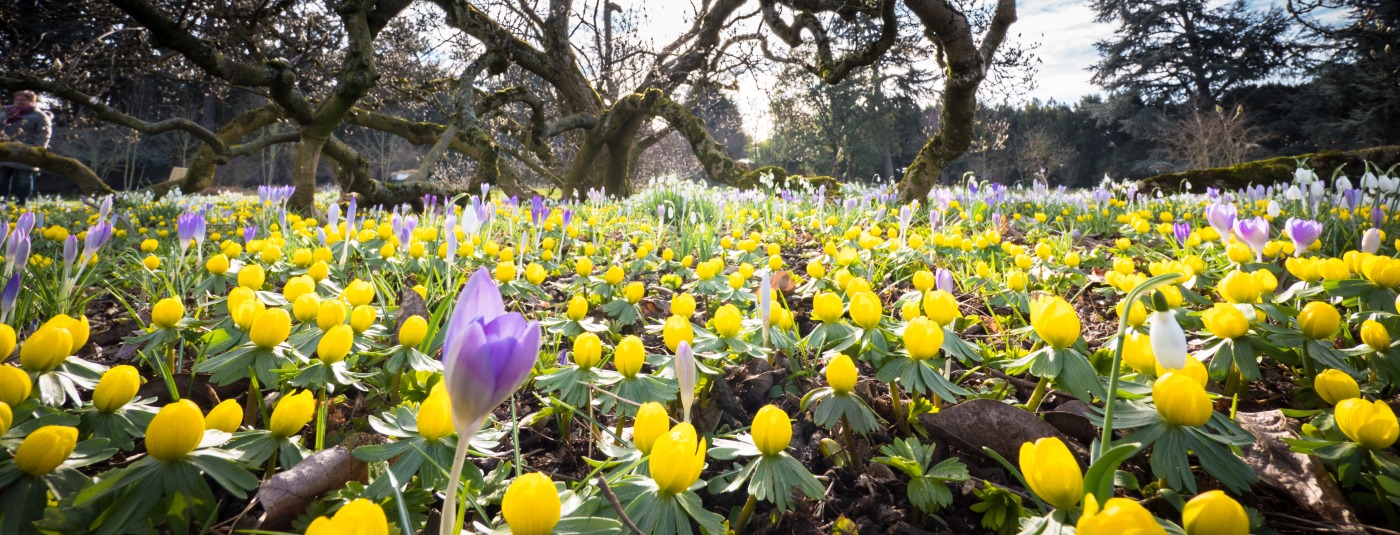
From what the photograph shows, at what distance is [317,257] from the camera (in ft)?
5.89

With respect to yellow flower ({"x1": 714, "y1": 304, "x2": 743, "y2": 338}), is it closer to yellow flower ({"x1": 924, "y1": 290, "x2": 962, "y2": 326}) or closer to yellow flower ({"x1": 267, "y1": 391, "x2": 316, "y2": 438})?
yellow flower ({"x1": 924, "y1": 290, "x2": 962, "y2": 326})

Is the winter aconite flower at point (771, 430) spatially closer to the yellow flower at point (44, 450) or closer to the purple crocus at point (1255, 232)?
the yellow flower at point (44, 450)

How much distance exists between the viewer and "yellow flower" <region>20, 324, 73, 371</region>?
2.88 feet

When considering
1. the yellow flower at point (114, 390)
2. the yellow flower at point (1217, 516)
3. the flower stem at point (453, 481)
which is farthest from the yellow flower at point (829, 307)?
the yellow flower at point (114, 390)

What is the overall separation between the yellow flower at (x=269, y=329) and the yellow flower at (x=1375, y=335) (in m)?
1.96

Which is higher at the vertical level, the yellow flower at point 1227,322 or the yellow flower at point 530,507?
the yellow flower at point 1227,322

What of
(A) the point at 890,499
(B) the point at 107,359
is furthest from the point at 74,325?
(A) the point at 890,499

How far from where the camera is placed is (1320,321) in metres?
1.05

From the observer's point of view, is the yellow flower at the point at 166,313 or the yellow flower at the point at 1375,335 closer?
the yellow flower at the point at 1375,335

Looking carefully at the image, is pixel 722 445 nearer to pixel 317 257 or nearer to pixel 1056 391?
pixel 1056 391

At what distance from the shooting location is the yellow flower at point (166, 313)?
117cm

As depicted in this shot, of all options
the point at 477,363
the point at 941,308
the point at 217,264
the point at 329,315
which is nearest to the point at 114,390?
the point at 329,315

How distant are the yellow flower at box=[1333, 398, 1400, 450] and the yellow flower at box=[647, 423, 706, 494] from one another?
90cm

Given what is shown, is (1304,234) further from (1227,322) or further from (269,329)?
(269,329)
